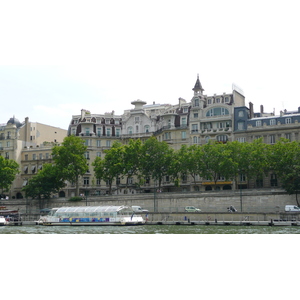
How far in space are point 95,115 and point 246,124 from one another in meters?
30.7

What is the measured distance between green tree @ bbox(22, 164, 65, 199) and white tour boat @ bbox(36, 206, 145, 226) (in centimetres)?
1548

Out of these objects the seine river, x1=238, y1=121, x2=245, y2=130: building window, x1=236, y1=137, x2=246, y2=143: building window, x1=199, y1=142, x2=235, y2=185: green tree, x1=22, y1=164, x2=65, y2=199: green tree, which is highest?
x1=238, y1=121, x2=245, y2=130: building window

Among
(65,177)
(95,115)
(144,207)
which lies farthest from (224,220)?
(95,115)

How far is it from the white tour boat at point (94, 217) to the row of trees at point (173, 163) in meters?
15.8

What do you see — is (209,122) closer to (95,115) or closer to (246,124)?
(246,124)

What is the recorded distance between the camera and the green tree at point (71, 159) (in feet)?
288

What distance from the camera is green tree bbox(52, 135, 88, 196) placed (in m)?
87.8

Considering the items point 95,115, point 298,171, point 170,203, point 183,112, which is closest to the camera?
point 298,171

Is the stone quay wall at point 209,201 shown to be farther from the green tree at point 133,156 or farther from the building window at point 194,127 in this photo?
the building window at point 194,127

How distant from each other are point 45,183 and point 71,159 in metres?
5.84

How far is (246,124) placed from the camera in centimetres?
8638

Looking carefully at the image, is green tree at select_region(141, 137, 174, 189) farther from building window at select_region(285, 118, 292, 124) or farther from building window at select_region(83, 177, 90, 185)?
building window at select_region(285, 118, 292, 124)

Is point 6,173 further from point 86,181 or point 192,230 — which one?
point 192,230

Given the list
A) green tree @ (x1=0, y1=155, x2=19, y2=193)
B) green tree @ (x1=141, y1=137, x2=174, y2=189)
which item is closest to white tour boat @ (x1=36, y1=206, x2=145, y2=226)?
green tree @ (x1=141, y1=137, x2=174, y2=189)
